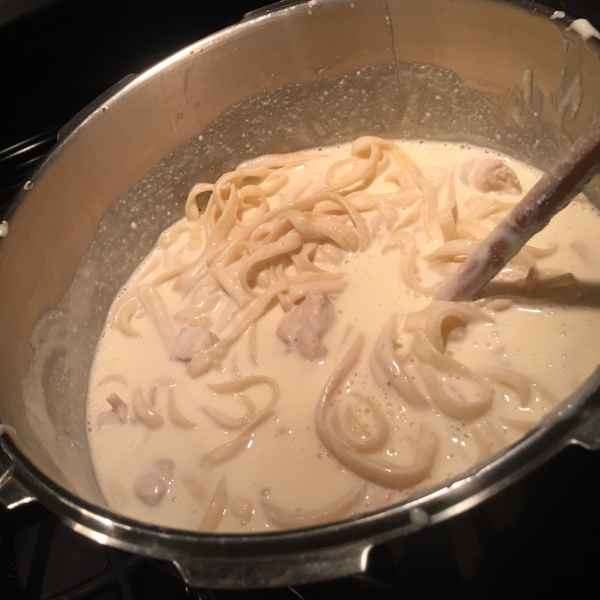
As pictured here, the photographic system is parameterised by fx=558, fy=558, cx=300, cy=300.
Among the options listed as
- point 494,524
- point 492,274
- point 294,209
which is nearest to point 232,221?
point 294,209

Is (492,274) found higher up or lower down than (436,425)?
higher up

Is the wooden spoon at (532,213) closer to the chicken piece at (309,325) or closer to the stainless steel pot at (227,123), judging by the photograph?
the chicken piece at (309,325)

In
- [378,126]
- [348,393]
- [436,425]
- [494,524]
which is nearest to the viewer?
[494,524]

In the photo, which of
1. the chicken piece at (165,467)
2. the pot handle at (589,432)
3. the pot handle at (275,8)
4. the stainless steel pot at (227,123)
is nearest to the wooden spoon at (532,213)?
the pot handle at (589,432)

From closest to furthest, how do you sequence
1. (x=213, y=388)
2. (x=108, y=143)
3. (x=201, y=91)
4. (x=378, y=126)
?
(x=213, y=388) → (x=108, y=143) → (x=201, y=91) → (x=378, y=126)

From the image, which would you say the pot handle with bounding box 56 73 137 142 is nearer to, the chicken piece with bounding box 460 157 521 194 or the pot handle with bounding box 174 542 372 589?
the chicken piece with bounding box 460 157 521 194

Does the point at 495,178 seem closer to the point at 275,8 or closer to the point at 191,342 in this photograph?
the point at 275,8

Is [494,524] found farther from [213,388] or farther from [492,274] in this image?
[213,388]
